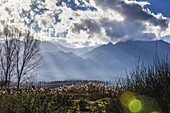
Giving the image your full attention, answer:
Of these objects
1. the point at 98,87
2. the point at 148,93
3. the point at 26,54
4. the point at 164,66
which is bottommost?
the point at 98,87

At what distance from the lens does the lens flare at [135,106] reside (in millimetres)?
3580

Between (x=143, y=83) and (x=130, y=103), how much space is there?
66 centimetres

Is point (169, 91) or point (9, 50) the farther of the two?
point (9, 50)

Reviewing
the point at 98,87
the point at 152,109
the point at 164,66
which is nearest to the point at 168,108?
the point at 152,109

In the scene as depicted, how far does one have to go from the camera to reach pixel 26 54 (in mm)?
16047

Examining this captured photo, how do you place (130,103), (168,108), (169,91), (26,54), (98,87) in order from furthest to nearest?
(26,54) → (98,87) → (130,103) → (169,91) → (168,108)

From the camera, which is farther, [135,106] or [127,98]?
[127,98]

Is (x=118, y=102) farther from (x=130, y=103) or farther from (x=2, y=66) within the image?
(x=2, y=66)

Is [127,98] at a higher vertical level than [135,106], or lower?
higher

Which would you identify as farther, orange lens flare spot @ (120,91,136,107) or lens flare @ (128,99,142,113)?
orange lens flare spot @ (120,91,136,107)

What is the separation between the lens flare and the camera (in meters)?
3.58

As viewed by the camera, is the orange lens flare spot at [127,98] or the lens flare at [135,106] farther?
the orange lens flare spot at [127,98]

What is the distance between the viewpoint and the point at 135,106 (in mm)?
3643

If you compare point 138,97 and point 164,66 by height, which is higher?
point 164,66
